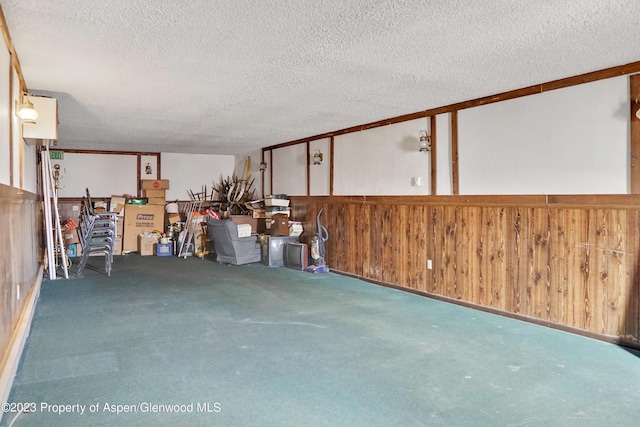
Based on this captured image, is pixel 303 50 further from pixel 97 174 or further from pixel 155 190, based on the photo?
pixel 97 174

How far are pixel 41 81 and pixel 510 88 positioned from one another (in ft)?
15.1

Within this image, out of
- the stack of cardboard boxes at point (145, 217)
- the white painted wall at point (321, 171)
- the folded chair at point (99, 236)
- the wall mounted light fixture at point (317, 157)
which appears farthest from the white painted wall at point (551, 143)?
the stack of cardboard boxes at point (145, 217)

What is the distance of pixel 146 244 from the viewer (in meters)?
9.16

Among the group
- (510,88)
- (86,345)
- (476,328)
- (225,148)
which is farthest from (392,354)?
(225,148)

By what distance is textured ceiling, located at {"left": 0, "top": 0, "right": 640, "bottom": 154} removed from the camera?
262 centimetres

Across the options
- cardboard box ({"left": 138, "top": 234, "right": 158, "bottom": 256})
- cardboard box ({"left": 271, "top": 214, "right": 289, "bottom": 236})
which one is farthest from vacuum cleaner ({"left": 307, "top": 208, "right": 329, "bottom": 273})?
cardboard box ({"left": 138, "top": 234, "right": 158, "bottom": 256})

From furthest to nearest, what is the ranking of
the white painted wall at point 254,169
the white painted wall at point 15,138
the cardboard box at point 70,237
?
the white painted wall at point 254,169
the cardboard box at point 70,237
the white painted wall at point 15,138

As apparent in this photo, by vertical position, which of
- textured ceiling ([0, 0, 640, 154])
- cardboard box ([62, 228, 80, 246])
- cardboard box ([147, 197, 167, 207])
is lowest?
cardboard box ([62, 228, 80, 246])

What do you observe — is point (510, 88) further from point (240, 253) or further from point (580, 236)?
point (240, 253)

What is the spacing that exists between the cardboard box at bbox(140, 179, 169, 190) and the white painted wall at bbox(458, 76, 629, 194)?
7069 millimetres

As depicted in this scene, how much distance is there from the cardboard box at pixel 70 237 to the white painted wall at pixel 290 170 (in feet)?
13.1

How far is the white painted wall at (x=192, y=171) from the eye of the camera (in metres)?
10.3

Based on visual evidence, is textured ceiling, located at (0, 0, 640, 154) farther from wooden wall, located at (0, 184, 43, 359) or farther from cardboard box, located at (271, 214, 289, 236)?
cardboard box, located at (271, 214, 289, 236)

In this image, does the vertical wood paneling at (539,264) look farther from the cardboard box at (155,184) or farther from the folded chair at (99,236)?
the cardboard box at (155,184)
